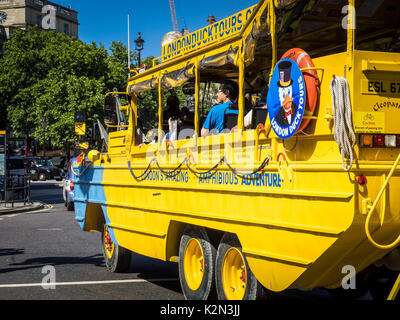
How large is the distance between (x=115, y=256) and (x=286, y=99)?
5041 millimetres

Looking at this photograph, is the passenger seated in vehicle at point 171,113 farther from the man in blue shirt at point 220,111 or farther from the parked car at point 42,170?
the parked car at point 42,170

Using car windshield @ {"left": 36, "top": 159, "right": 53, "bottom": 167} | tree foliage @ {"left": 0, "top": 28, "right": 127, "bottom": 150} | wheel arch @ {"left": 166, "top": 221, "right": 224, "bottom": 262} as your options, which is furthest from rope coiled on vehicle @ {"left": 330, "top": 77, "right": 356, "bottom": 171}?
car windshield @ {"left": 36, "top": 159, "right": 53, "bottom": 167}

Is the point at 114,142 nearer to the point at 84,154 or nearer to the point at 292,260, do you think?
the point at 84,154

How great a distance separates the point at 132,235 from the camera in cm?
850

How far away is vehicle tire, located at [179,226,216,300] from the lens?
21.8 feet

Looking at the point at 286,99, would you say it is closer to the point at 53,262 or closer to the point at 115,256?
the point at 115,256

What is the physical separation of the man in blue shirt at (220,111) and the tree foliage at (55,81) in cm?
4031

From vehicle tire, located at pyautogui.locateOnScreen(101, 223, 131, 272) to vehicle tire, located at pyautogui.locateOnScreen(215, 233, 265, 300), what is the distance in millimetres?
3215

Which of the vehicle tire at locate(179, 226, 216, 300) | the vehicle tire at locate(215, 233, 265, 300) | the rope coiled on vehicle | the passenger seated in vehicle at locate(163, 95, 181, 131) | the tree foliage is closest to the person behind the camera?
the rope coiled on vehicle

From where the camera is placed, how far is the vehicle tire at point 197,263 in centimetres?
666

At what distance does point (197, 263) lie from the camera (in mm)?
7141

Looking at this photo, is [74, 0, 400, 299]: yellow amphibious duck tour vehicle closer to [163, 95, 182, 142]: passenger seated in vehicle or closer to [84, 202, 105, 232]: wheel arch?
[163, 95, 182, 142]: passenger seated in vehicle

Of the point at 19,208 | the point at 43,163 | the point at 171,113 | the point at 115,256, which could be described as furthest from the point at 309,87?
the point at 43,163
